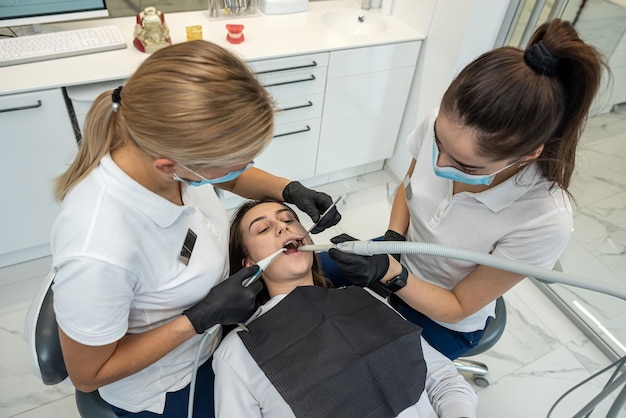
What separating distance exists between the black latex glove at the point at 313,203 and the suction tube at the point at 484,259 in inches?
11.3

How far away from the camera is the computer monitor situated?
1766 mm

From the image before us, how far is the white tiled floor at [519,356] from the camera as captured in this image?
1.79 meters

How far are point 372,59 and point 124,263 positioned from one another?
1.83 metres

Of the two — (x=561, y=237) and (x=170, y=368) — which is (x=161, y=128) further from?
(x=561, y=237)

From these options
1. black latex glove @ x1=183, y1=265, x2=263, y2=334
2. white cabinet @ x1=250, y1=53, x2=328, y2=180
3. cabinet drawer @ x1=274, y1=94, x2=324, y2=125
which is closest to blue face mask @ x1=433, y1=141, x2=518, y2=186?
black latex glove @ x1=183, y1=265, x2=263, y2=334

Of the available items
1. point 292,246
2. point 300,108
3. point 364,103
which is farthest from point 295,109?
point 292,246

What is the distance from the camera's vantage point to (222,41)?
2102 mm

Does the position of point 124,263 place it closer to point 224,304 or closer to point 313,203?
point 224,304

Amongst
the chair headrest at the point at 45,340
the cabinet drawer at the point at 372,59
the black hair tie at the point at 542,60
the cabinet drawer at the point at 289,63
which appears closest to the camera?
the black hair tie at the point at 542,60

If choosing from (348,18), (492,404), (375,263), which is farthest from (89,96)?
(492,404)

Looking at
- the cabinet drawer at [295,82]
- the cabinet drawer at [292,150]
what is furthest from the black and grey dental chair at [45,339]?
the cabinet drawer at [292,150]

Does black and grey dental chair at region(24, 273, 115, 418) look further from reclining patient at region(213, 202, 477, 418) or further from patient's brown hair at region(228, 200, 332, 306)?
patient's brown hair at region(228, 200, 332, 306)

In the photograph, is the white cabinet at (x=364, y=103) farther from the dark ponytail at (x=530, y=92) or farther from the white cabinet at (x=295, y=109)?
the dark ponytail at (x=530, y=92)

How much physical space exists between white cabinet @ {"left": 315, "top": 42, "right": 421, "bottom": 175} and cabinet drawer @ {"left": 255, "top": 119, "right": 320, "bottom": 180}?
0.20ft
